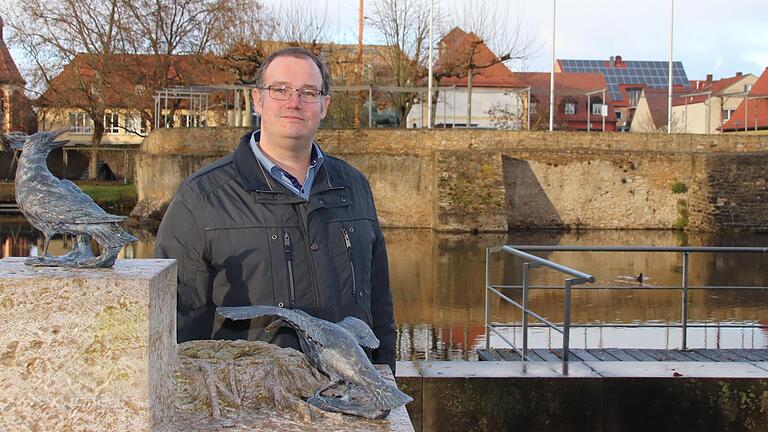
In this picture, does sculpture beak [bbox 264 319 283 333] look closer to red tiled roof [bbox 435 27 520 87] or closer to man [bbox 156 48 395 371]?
man [bbox 156 48 395 371]

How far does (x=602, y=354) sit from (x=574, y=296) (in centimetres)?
679

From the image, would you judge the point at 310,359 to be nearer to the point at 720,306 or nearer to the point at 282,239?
the point at 282,239

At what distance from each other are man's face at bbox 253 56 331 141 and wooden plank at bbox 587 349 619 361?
4.76 meters

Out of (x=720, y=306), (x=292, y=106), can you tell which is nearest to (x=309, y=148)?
(x=292, y=106)

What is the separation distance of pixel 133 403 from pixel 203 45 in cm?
3552

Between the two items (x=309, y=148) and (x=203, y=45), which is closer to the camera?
(x=309, y=148)

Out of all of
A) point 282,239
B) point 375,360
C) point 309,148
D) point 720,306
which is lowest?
point 720,306

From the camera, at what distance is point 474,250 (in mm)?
21766

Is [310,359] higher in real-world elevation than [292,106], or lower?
lower

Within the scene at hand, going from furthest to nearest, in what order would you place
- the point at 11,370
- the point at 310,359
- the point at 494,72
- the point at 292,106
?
the point at 494,72 → the point at 292,106 → the point at 310,359 → the point at 11,370

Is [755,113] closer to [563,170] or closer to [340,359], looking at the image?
[563,170]

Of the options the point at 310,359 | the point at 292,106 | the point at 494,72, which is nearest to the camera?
the point at 310,359

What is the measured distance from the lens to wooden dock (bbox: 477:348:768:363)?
738 centimetres

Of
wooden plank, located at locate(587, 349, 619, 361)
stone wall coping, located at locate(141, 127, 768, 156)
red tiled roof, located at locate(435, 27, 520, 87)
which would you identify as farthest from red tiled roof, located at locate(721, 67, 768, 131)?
wooden plank, located at locate(587, 349, 619, 361)
